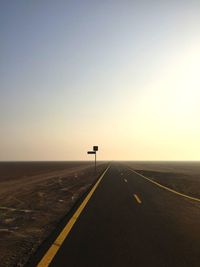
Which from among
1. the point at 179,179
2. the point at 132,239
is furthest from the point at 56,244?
the point at 179,179

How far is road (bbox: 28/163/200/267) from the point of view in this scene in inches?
224

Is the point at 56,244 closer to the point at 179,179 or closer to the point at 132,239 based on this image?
the point at 132,239

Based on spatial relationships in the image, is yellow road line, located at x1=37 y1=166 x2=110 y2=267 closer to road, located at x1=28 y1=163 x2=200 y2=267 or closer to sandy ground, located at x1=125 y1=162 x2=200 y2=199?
road, located at x1=28 y1=163 x2=200 y2=267

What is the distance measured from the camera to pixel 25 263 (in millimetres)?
5488

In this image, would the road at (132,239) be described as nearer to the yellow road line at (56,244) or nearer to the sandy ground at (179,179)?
the yellow road line at (56,244)

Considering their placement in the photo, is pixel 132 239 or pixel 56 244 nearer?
pixel 56 244

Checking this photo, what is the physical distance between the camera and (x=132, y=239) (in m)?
7.29

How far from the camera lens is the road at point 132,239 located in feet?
18.7

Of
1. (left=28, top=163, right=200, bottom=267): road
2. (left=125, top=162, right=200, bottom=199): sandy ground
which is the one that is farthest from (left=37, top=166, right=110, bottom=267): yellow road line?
(left=125, top=162, right=200, bottom=199): sandy ground

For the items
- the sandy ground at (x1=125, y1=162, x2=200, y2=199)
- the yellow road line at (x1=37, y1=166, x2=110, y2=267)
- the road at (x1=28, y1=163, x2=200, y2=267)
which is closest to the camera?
the yellow road line at (x1=37, y1=166, x2=110, y2=267)

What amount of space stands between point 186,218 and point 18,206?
20.3 feet

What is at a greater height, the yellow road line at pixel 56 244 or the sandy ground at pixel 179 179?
the sandy ground at pixel 179 179

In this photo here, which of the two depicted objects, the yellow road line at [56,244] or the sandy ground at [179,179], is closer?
the yellow road line at [56,244]

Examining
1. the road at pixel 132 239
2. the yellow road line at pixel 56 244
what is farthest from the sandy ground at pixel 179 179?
the yellow road line at pixel 56 244
